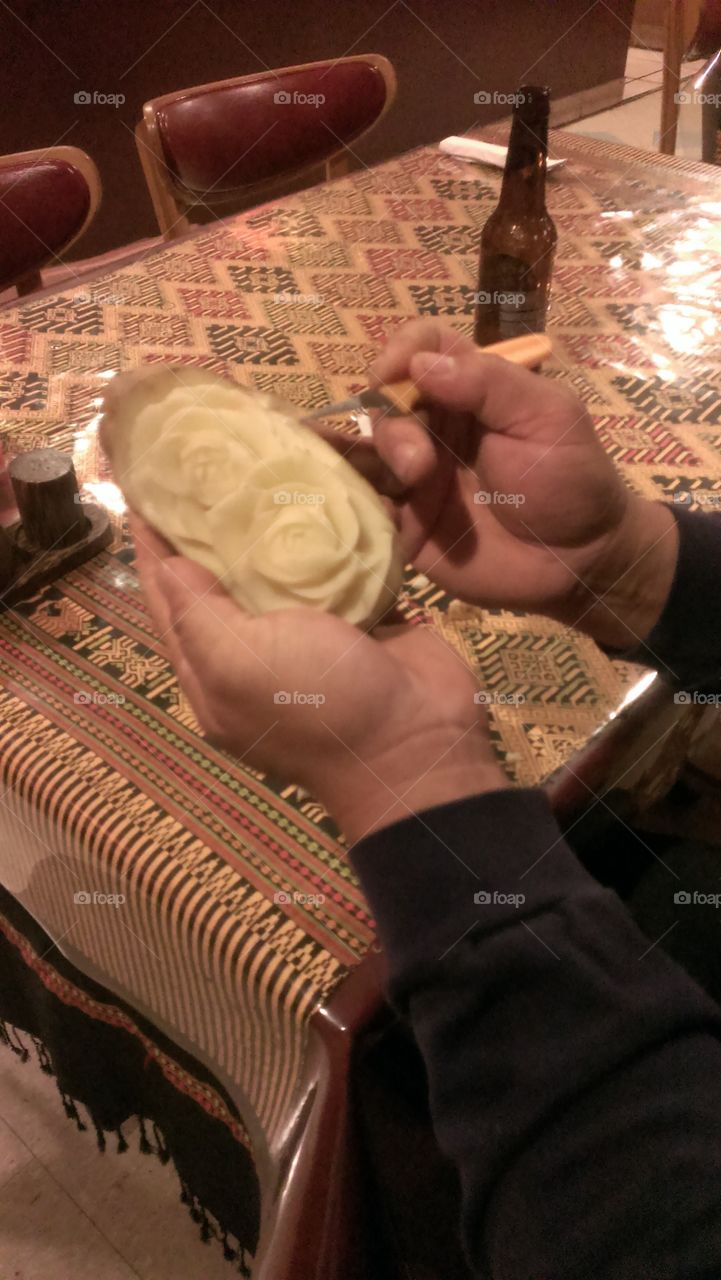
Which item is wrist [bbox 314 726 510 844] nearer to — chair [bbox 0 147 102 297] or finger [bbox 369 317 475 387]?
finger [bbox 369 317 475 387]

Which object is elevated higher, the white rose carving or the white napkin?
the white napkin

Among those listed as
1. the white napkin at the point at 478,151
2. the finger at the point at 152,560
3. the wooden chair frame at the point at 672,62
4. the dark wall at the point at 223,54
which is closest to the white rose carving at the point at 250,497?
the finger at the point at 152,560

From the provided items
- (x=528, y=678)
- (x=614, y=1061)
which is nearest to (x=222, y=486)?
(x=528, y=678)

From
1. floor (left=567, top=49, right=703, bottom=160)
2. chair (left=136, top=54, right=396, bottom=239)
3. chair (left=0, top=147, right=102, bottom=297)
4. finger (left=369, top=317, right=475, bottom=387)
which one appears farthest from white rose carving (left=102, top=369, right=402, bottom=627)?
floor (left=567, top=49, right=703, bottom=160)

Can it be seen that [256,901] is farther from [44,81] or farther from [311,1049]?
[44,81]

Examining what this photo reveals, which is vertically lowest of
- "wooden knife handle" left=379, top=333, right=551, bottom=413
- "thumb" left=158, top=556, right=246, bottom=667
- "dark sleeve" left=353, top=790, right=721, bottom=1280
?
"dark sleeve" left=353, top=790, right=721, bottom=1280

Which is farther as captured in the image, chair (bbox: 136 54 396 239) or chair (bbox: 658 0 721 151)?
chair (bbox: 658 0 721 151)

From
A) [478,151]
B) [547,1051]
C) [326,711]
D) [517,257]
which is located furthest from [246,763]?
[478,151]
